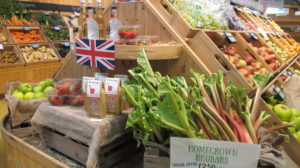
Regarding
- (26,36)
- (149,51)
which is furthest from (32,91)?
(26,36)

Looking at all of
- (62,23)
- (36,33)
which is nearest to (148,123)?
(36,33)

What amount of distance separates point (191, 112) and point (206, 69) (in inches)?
22.6

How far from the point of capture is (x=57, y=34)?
18.7 ft

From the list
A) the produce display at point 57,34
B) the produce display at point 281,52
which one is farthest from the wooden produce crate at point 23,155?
the produce display at point 57,34

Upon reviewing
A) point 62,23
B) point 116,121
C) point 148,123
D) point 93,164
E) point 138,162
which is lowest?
point 138,162

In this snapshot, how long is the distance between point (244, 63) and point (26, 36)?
4.77 metres

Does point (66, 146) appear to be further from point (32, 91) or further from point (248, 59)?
point (248, 59)

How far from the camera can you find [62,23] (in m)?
5.96

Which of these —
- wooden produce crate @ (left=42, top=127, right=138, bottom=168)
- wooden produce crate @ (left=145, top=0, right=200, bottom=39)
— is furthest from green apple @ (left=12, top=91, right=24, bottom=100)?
wooden produce crate @ (left=145, top=0, right=200, bottom=39)

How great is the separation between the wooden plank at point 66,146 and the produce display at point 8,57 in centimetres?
349

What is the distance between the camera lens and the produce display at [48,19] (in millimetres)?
5662

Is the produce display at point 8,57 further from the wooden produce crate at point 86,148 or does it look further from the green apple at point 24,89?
the wooden produce crate at point 86,148

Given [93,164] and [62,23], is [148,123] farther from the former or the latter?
[62,23]

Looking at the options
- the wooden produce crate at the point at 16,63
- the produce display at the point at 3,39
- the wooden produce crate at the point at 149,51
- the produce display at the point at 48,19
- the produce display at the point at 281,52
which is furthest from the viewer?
the produce display at the point at 48,19
